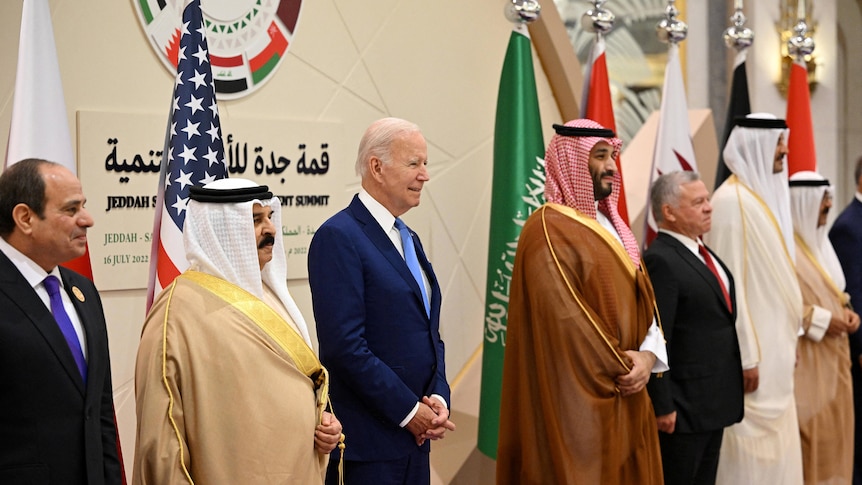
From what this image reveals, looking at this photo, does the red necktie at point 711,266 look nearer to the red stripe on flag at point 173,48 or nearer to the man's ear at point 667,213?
the man's ear at point 667,213

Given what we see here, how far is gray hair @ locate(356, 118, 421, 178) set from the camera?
3193 millimetres

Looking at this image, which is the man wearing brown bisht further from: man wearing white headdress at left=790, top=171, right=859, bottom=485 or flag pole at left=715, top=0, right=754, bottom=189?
flag pole at left=715, top=0, right=754, bottom=189

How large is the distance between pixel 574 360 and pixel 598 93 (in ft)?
5.70

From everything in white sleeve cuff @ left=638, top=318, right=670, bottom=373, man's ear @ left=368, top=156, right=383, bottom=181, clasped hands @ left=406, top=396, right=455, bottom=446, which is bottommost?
clasped hands @ left=406, top=396, right=455, bottom=446

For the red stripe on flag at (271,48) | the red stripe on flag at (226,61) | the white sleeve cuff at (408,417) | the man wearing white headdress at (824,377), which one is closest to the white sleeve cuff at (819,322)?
the man wearing white headdress at (824,377)

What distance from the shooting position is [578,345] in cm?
358

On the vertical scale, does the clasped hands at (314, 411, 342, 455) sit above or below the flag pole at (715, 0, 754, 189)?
below

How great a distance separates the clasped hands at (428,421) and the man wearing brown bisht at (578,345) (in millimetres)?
642

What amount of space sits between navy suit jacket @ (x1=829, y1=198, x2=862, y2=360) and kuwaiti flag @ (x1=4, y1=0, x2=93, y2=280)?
3.87 metres

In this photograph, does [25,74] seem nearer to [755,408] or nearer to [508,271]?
[508,271]

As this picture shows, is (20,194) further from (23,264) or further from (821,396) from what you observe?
(821,396)

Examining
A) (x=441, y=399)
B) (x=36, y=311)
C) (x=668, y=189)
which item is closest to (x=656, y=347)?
(x=668, y=189)

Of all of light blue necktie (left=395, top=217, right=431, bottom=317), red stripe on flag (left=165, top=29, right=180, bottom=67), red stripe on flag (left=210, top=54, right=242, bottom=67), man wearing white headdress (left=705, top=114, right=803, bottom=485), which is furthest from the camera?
man wearing white headdress (left=705, top=114, right=803, bottom=485)

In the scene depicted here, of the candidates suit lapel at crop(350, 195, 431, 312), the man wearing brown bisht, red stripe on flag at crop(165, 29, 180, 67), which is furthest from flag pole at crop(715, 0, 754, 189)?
red stripe on flag at crop(165, 29, 180, 67)
